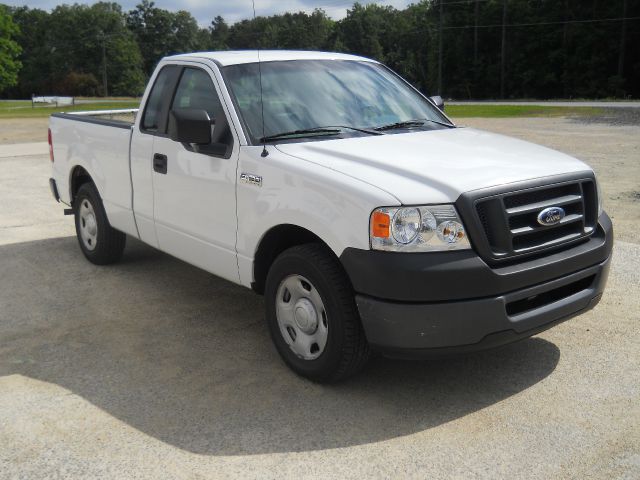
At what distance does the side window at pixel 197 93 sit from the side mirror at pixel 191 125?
1.00 feet

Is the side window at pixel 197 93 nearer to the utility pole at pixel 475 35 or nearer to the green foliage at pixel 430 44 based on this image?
the green foliage at pixel 430 44

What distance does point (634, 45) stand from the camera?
65062 millimetres

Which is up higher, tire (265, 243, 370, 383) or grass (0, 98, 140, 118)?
tire (265, 243, 370, 383)

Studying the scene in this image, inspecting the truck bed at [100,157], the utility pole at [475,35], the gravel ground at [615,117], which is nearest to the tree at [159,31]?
the utility pole at [475,35]

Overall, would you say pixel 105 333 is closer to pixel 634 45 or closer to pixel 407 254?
pixel 407 254

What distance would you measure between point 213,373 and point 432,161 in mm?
1827

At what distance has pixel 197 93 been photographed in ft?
17.4

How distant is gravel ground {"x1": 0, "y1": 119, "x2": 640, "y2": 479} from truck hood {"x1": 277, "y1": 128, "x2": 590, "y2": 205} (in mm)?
1205

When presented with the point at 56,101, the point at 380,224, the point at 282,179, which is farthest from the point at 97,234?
the point at 56,101

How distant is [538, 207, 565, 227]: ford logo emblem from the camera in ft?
13.0

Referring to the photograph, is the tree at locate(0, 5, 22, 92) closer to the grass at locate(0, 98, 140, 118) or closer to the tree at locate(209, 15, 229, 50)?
the grass at locate(0, 98, 140, 118)

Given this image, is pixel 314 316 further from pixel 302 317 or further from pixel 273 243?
pixel 273 243

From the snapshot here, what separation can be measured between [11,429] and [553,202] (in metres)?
3.11

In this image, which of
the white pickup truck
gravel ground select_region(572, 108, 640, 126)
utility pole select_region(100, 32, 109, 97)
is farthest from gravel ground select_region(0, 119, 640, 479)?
utility pole select_region(100, 32, 109, 97)
